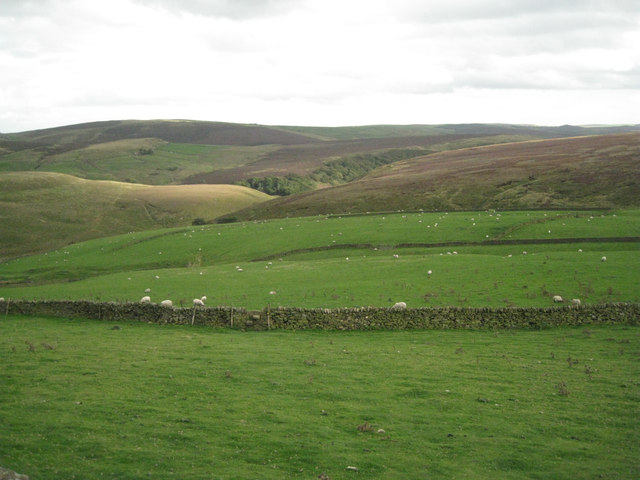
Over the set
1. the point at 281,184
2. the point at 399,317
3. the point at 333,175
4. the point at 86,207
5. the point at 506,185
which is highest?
the point at 333,175

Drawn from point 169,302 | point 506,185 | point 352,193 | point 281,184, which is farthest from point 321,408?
point 281,184

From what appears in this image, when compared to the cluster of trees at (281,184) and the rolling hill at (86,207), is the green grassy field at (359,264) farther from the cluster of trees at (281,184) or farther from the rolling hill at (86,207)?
the cluster of trees at (281,184)

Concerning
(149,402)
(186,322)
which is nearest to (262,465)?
(149,402)

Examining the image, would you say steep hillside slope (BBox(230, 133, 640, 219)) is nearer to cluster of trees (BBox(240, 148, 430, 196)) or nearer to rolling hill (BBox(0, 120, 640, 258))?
rolling hill (BBox(0, 120, 640, 258))

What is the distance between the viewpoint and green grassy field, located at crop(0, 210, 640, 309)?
1225 inches

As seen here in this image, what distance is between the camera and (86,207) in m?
97.3

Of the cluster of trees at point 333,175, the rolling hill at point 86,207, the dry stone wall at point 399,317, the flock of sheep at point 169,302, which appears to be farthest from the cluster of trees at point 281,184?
the dry stone wall at point 399,317

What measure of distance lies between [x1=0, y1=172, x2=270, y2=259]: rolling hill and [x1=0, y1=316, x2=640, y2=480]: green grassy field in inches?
2500

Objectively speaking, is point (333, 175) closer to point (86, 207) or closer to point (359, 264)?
point (86, 207)

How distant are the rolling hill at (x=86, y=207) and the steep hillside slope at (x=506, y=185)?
53.7ft

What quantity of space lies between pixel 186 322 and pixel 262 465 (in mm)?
15453

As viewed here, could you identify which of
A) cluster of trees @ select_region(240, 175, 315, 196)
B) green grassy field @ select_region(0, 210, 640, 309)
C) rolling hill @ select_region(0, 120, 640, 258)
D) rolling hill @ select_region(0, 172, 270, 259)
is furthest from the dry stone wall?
cluster of trees @ select_region(240, 175, 315, 196)

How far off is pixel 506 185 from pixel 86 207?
2876 inches

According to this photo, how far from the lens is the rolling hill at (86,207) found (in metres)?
82.1
